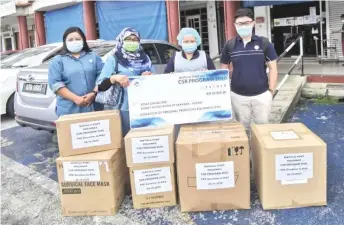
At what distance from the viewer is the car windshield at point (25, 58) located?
6.29 m

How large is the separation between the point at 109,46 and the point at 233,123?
2.78 meters

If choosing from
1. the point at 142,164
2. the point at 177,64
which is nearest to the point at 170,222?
the point at 142,164

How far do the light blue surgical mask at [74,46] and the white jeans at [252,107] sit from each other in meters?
1.56

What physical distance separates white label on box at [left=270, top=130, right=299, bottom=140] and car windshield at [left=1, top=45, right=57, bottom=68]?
4.26 meters

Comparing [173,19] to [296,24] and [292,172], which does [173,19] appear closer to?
[296,24]

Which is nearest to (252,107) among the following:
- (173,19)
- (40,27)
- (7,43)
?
(173,19)

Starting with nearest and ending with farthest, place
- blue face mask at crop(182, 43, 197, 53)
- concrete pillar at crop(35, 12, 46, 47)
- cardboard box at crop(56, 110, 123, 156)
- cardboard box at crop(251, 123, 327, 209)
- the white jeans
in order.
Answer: cardboard box at crop(251, 123, 327, 209) < cardboard box at crop(56, 110, 123, 156) < blue face mask at crop(182, 43, 197, 53) < the white jeans < concrete pillar at crop(35, 12, 46, 47)

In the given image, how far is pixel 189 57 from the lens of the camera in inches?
137

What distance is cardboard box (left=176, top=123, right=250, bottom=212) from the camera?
2.92 meters

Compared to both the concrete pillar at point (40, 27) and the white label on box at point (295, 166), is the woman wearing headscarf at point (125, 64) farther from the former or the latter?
the concrete pillar at point (40, 27)

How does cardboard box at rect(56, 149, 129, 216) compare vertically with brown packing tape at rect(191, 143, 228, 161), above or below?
below

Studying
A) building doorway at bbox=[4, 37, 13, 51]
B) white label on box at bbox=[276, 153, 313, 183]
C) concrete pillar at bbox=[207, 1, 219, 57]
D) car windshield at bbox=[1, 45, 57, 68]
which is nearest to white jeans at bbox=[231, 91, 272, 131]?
white label on box at bbox=[276, 153, 313, 183]

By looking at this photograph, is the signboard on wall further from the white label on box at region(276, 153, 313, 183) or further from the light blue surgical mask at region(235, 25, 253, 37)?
the white label on box at region(276, 153, 313, 183)

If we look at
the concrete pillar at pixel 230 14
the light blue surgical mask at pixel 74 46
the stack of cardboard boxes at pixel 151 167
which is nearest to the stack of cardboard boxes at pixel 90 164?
the stack of cardboard boxes at pixel 151 167
